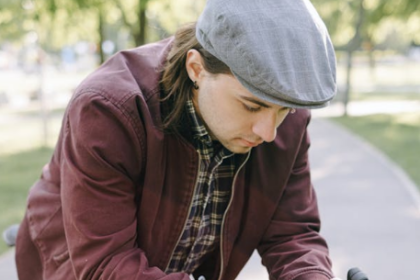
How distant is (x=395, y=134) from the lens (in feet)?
33.5

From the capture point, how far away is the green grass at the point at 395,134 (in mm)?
7840

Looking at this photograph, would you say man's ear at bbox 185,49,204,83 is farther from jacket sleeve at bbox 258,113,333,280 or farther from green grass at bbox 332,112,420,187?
green grass at bbox 332,112,420,187

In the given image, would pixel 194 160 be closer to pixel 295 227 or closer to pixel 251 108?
pixel 251 108

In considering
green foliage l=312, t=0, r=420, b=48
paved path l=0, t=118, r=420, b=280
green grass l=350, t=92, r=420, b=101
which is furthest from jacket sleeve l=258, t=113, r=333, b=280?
green grass l=350, t=92, r=420, b=101

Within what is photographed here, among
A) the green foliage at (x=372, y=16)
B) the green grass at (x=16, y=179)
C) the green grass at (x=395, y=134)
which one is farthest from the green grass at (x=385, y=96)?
the green grass at (x=16, y=179)

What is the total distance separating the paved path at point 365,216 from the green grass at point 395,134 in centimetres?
23

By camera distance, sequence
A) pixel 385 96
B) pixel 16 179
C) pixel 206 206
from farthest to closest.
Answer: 1. pixel 385 96
2. pixel 16 179
3. pixel 206 206

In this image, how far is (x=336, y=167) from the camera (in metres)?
7.59

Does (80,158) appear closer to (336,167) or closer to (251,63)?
(251,63)

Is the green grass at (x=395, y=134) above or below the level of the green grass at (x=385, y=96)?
above

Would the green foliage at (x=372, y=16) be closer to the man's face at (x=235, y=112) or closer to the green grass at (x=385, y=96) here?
the green grass at (x=385, y=96)

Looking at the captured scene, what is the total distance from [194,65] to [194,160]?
Result: 0.31 m

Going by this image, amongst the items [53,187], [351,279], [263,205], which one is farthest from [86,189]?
[351,279]

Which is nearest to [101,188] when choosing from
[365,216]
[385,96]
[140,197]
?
[140,197]
